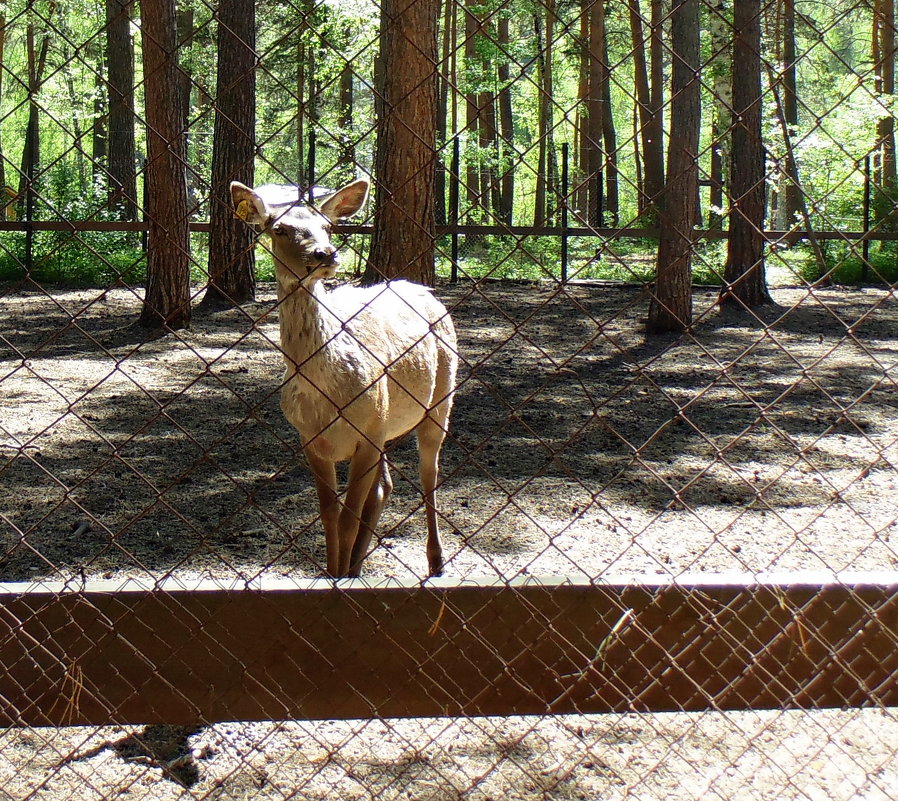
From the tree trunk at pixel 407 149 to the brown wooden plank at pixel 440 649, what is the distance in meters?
2.49

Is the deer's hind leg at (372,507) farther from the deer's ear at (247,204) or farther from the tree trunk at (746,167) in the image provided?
the tree trunk at (746,167)

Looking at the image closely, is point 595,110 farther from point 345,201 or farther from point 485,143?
point 345,201

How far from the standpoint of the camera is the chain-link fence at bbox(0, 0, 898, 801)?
2.21 meters

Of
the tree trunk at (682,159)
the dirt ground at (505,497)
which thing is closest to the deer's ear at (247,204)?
the dirt ground at (505,497)

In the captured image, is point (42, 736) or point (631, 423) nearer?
point (42, 736)

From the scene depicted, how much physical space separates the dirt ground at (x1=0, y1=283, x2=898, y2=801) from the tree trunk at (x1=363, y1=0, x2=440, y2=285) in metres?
0.70

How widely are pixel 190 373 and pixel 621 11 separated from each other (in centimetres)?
2001

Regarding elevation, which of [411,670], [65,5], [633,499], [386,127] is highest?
[65,5]

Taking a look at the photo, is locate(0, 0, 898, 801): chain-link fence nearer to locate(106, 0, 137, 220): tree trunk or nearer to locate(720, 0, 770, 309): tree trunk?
locate(720, 0, 770, 309): tree trunk

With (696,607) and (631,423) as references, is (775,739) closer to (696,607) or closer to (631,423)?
(696,607)

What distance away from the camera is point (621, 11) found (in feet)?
83.0

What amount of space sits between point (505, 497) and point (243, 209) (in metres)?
3.53

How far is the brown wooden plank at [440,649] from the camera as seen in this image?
2.19 meters

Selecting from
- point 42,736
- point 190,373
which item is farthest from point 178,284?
point 42,736
